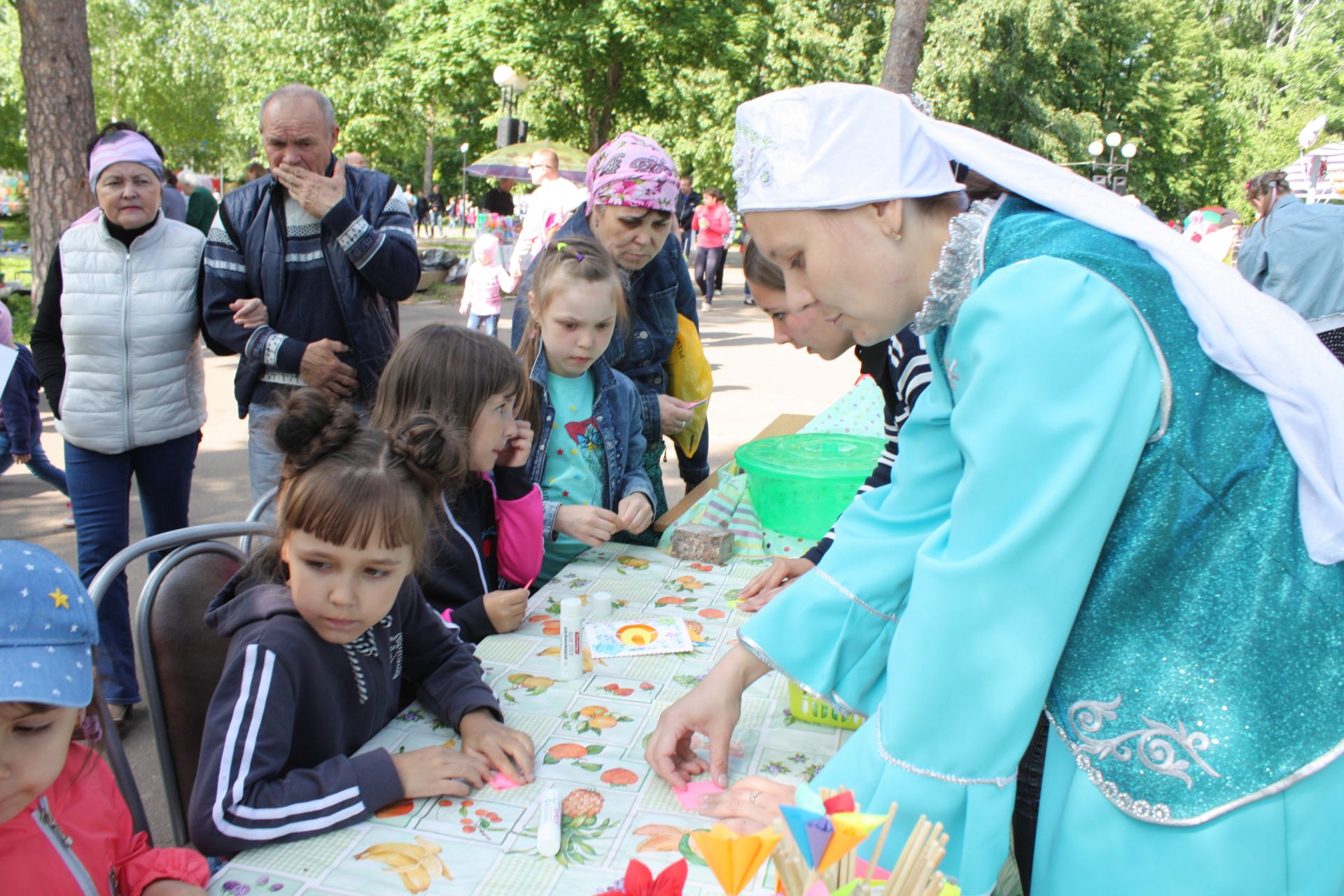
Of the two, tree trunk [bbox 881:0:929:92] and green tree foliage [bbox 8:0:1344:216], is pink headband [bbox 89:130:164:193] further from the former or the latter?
green tree foliage [bbox 8:0:1344:216]

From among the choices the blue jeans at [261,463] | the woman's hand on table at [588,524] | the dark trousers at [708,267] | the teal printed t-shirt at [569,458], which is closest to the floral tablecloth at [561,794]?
the woman's hand on table at [588,524]

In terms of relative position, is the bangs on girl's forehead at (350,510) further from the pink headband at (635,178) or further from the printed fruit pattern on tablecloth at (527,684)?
the pink headband at (635,178)

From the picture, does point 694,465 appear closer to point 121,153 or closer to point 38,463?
point 121,153

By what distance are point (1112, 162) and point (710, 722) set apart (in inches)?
1241

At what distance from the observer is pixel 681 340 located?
3.53 meters

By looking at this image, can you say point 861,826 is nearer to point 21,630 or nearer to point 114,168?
point 21,630

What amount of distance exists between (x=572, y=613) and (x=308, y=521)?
0.49 metres

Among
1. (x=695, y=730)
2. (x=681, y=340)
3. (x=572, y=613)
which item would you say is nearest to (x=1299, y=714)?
(x=695, y=730)

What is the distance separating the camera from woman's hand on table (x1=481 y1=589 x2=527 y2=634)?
1941 mm

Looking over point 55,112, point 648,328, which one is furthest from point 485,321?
point 648,328

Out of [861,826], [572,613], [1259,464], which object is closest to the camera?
[861,826]

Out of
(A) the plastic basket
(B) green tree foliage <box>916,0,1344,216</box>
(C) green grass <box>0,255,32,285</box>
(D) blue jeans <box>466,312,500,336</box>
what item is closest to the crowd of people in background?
(A) the plastic basket

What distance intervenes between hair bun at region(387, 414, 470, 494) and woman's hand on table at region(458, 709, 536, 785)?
1.32 feet

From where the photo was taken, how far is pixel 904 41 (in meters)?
7.44
